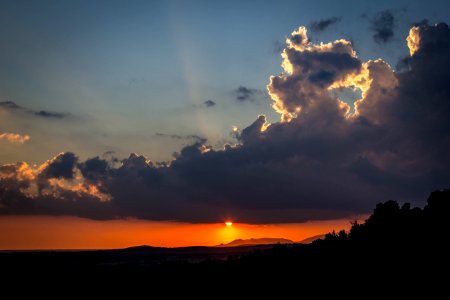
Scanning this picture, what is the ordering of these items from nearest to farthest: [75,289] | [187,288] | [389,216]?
[389,216], [187,288], [75,289]

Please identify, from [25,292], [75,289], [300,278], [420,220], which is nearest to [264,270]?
[300,278]

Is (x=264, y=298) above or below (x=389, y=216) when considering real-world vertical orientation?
below

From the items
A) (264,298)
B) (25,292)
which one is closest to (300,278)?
(264,298)

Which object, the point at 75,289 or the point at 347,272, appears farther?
the point at 75,289

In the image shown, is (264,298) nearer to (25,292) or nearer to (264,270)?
(264,270)

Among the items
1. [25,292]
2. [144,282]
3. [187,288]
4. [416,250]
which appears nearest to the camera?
[416,250]

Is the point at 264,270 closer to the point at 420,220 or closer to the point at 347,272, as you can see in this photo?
the point at 347,272

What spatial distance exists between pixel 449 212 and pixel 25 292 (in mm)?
129416

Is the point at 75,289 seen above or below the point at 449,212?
below

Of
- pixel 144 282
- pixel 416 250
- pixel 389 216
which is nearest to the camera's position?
pixel 416 250

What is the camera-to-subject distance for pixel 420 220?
302 ft

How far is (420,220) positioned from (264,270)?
3498 cm

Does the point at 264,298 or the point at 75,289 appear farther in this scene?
the point at 75,289

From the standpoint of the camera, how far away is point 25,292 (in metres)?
158
